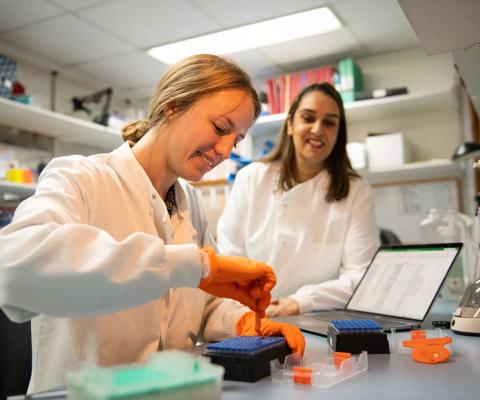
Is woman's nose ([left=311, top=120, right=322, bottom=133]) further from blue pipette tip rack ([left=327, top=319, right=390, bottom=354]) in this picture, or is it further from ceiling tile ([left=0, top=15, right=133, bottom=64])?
ceiling tile ([left=0, top=15, right=133, bottom=64])

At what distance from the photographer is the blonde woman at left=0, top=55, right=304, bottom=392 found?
0.62 meters

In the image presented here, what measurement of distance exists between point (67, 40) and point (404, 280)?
2506mm

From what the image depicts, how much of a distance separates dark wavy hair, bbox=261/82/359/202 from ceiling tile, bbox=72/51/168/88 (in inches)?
63.9

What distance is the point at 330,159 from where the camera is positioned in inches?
71.6

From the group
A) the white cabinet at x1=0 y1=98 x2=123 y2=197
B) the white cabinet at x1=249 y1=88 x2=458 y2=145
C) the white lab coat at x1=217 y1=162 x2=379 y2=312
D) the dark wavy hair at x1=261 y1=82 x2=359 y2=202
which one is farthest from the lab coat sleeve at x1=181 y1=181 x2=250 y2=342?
the white cabinet at x1=249 y1=88 x2=458 y2=145

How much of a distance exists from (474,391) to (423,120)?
2720 millimetres

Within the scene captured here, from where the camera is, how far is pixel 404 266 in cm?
124

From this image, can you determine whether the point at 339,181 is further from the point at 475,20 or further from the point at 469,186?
the point at 469,186

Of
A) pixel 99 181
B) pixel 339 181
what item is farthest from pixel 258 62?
pixel 99 181

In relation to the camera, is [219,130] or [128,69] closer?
[219,130]

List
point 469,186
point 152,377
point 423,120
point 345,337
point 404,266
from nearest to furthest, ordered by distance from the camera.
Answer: point 152,377, point 345,337, point 404,266, point 469,186, point 423,120

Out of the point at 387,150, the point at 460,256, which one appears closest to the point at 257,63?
the point at 387,150

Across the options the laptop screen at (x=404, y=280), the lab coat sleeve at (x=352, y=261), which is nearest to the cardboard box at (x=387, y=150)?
→ the lab coat sleeve at (x=352, y=261)

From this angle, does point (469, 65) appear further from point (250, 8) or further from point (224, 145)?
point (250, 8)
